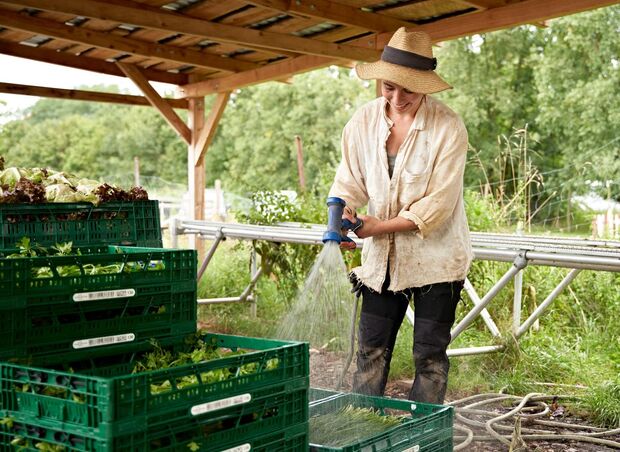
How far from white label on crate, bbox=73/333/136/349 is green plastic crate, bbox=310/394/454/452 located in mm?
618

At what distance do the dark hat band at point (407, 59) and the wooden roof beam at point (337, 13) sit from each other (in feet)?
8.86

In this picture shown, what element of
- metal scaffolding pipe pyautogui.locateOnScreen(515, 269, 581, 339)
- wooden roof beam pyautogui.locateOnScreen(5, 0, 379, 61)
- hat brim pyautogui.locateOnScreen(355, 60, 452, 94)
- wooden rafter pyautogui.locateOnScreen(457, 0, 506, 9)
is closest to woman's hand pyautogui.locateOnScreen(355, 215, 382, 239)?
hat brim pyautogui.locateOnScreen(355, 60, 452, 94)

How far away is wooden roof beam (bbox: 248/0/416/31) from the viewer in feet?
19.3

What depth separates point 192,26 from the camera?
21.0 ft

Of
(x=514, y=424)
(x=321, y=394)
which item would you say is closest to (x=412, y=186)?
(x=321, y=394)

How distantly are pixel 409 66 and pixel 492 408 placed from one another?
2.40 metres

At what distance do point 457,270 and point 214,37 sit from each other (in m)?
3.81

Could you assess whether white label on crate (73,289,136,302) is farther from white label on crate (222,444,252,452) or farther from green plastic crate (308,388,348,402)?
green plastic crate (308,388,348,402)

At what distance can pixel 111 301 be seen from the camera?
96.5 inches

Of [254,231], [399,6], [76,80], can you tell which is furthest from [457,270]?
[76,80]

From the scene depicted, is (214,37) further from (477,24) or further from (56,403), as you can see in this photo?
(56,403)

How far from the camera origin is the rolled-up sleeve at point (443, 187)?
10.2 ft

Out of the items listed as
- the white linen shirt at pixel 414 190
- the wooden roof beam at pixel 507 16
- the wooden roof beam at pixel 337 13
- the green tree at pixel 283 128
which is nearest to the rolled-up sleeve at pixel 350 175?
the white linen shirt at pixel 414 190

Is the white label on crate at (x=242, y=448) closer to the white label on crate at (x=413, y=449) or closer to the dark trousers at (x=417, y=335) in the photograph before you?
the white label on crate at (x=413, y=449)
